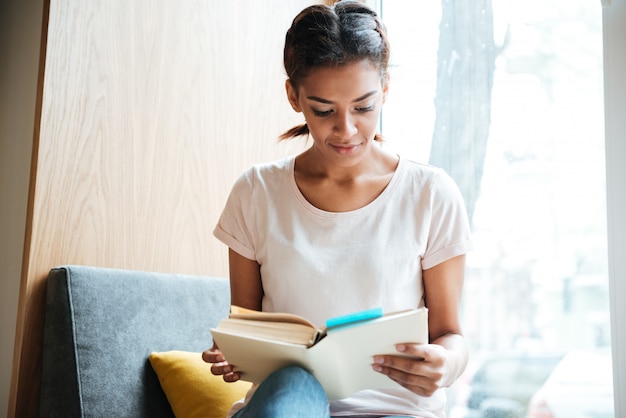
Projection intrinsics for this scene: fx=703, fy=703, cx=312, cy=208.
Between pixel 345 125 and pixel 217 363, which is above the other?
pixel 345 125

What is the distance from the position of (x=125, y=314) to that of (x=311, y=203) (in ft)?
2.04

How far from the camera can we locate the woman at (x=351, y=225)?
1275 mm

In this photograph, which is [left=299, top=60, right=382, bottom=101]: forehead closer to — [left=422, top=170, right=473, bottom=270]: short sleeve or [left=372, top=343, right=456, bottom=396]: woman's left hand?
[left=422, top=170, right=473, bottom=270]: short sleeve

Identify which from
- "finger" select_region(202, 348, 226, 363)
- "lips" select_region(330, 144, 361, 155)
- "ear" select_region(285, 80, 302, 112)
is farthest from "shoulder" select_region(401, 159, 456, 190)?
"finger" select_region(202, 348, 226, 363)

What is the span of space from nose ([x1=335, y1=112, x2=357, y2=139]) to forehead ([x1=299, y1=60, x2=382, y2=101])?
0.10ft

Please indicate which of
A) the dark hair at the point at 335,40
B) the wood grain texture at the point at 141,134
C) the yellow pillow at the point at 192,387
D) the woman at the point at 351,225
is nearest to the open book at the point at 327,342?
the woman at the point at 351,225

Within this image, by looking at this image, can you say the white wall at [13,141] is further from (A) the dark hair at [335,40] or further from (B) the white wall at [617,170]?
(B) the white wall at [617,170]

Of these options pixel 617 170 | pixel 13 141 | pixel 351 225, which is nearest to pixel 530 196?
pixel 617 170

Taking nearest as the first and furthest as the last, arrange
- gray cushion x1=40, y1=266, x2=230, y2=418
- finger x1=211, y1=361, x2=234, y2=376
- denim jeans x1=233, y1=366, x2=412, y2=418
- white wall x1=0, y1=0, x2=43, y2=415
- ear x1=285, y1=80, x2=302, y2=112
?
denim jeans x1=233, y1=366, x2=412, y2=418 < finger x1=211, y1=361, x2=234, y2=376 < ear x1=285, y1=80, x2=302, y2=112 < gray cushion x1=40, y1=266, x2=230, y2=418 < white wall x1=0, y1=0, x2=43, y2=415

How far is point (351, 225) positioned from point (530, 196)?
1.04 meters

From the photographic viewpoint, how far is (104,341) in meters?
1.65

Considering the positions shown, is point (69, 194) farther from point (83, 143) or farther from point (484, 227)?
point (484, 227)

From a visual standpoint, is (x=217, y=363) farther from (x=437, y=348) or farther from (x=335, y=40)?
(x=335, y=40)

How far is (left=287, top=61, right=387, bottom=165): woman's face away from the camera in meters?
1.28
